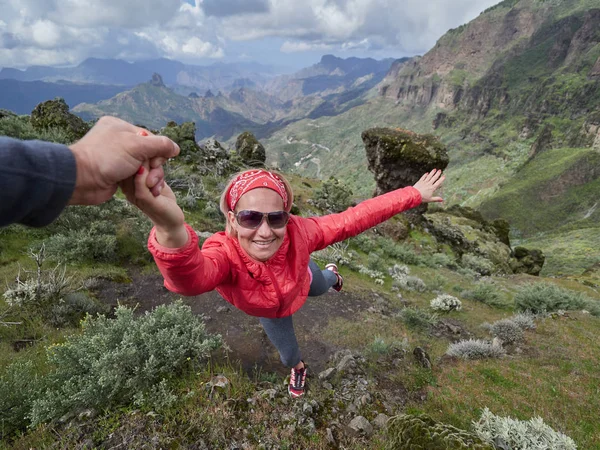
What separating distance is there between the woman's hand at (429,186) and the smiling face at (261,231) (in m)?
1.87

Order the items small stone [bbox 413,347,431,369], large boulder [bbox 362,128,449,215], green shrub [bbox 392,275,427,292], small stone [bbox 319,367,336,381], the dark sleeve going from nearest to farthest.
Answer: the dark sleeve, small stone [bbox 319,367,336,381], small stone [bbox 413,347,431,369], green shrub [bbox 392,275,427,292], large boulder [bbox 362,128,449,215]

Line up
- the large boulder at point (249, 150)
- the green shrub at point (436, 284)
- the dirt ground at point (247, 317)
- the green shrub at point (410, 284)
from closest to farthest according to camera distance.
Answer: the dirt ground at point (247, 317)
the green shrub at point (410, 284)
the green shrub at point (436, 284)
the large boulder at point (249, 150)

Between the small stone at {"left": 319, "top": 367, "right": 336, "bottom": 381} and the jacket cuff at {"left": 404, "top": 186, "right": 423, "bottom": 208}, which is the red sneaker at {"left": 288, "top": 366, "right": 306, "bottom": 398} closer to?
the small stone at {"left": 319, "top": 367, "right": 336, "bottom": 381}

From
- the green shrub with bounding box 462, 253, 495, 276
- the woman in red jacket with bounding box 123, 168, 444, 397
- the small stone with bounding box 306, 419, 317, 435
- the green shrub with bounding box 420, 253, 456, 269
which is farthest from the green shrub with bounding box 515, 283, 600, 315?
the small stone with bounding box 306, 419, 317, 435

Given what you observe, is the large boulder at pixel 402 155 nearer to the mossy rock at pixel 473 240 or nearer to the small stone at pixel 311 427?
the mossy rock at pixel 473 240

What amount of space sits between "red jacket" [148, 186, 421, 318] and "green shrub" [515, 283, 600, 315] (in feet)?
30.6

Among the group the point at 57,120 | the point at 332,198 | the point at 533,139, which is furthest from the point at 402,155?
the point at 533,139

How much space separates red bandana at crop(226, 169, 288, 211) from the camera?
8.93 feet

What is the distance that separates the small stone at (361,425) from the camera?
360 centimetres

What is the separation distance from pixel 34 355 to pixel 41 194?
5.12m

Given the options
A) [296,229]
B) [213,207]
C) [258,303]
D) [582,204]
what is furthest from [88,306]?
[582,204]

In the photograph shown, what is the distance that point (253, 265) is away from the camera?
293 centimetres

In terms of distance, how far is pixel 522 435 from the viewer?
10.8 feet

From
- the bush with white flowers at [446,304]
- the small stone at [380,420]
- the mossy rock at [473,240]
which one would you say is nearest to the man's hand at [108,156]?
the small stone at [380,420]
